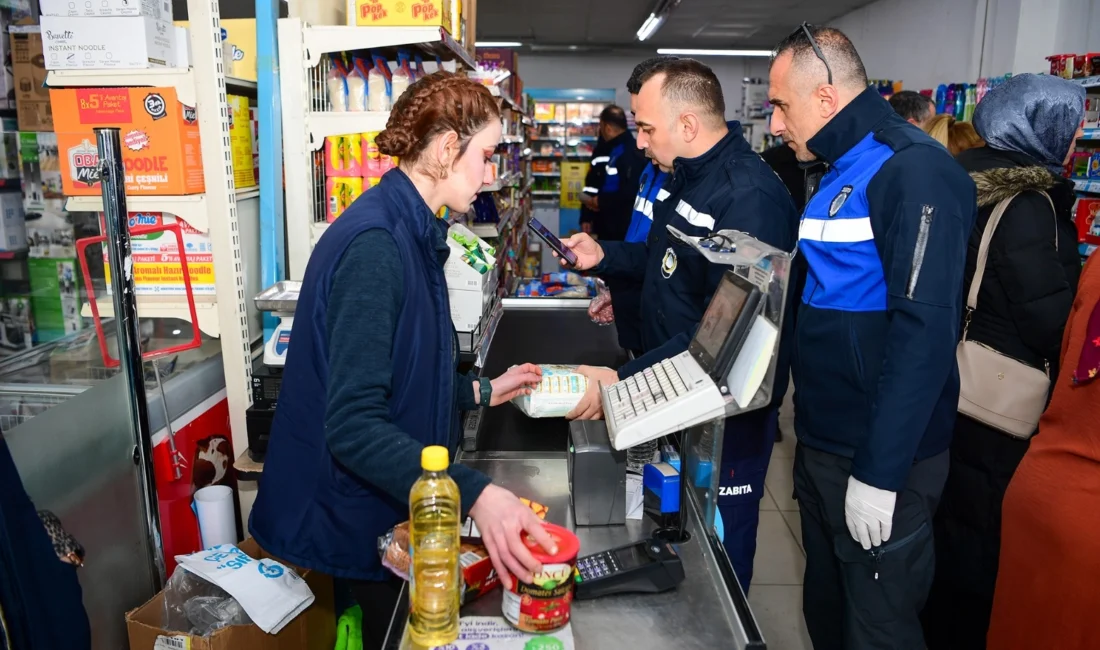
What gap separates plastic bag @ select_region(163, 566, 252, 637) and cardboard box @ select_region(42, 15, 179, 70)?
1.53 meters

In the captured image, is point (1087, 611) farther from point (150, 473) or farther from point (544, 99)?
point (544, 99)

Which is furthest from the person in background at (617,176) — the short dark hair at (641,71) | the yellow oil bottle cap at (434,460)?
the yellow oil bottle cap at (434,460)

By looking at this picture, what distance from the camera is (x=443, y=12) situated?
267 cm

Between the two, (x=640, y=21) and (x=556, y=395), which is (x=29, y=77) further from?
(x=640, y=21)

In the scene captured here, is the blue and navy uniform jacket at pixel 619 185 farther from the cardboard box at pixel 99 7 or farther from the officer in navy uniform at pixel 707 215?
the cardboard box at pixel 99 7

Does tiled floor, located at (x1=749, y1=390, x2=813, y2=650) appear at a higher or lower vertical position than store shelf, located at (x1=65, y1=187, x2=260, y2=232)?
lower

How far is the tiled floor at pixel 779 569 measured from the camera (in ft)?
9.70

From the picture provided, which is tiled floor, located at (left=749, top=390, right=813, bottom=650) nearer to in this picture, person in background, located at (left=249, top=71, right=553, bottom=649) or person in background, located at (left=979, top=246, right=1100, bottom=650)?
person in background, located at (left=979, top=246, right=1100, bottom=650)

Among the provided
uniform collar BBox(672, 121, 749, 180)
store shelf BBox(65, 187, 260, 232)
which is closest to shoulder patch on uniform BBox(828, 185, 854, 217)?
uniform collar BBox(672, 121, 749, 180)

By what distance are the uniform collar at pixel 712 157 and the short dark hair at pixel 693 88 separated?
0.08m

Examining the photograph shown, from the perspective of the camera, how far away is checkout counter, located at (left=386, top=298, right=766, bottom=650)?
128 cm

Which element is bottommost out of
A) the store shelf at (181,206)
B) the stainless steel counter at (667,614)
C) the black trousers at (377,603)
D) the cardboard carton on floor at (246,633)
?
the cardboard carton on floor at (246,633)

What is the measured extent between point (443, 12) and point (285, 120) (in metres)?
0.67

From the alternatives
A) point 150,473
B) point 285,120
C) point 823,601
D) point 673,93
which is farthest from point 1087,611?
point 285,120
